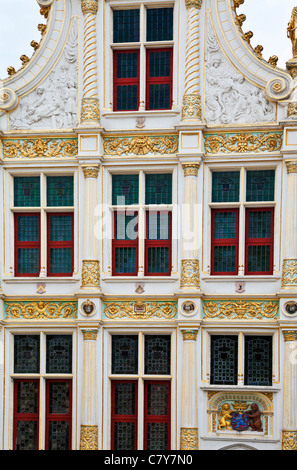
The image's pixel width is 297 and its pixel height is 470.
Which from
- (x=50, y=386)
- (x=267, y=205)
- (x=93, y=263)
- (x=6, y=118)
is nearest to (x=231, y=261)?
(x=267, y=205)

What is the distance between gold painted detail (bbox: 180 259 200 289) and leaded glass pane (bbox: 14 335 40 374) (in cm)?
400

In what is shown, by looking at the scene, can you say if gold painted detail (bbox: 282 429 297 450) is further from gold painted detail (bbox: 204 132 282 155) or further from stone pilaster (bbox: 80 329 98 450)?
gold painted detail (bbox: 204 132 282 155)

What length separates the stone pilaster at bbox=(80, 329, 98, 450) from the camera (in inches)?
717

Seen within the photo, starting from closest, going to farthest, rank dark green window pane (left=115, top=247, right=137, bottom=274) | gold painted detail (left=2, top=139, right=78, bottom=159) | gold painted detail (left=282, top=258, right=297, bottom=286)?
gold painted detail (left=282, top=258, right=297, bottom=286)
dark green window pane (left=115, top=247, right=137, bottom=274)
gold painted detail (left=2, top=139, right=78, bottom=159)

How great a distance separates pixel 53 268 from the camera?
19.2m

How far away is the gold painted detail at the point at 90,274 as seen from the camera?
1852 cm

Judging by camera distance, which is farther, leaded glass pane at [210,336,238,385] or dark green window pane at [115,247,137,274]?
dark green window pane at [115,247,137,274]

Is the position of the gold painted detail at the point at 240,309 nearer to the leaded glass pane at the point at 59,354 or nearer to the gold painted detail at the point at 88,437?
the leaded glass pane at the point at 59,354

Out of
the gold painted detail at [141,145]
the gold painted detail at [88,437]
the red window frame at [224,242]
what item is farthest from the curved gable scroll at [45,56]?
the gold painted detail at [88,437]

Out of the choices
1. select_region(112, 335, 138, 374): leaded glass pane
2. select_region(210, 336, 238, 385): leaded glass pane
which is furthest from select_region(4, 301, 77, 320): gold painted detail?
select_region(210, 336, 238, 385): leaded glass pane

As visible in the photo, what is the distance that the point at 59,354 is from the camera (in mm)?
19016

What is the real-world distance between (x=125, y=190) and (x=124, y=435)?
6.00m

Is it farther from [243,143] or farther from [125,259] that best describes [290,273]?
[125,259]

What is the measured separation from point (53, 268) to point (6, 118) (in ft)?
13.1
